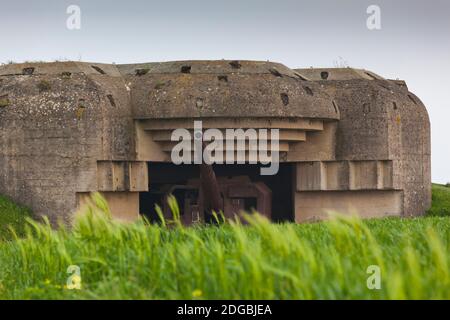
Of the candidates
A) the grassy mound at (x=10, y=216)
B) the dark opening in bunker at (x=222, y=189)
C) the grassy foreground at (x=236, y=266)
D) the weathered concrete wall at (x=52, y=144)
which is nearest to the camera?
the grassy foreground at (x=236, y=266)

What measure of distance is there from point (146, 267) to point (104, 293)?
42.3 inches

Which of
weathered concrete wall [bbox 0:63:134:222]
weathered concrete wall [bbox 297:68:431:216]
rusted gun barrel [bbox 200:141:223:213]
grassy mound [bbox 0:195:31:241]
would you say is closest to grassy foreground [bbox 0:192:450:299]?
grassy mound [bbox 0:195:31:241]

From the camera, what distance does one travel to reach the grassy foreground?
962 centimetres

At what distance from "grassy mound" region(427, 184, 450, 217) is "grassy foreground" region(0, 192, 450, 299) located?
18.3m

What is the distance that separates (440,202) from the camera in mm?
33969

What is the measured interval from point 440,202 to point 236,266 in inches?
955

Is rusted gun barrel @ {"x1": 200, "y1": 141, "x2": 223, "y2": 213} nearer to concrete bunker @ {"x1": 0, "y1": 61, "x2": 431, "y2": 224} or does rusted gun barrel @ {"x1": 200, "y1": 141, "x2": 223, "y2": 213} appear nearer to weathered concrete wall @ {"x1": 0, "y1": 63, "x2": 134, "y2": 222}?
concrete bunker @ {"x1": 0, "y1": 61, "x2": 431, "y2": 224}

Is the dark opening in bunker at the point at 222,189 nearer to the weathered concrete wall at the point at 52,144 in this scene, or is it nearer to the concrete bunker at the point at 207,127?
the concrete bunker at the point at 207,127

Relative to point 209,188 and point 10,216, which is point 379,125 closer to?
point 209,188

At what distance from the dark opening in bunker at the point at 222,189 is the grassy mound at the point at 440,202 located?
4.03 meters

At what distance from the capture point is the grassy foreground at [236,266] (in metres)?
9.62

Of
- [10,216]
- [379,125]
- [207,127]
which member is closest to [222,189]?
[207,127]

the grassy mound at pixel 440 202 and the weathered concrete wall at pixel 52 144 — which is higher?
the weathered concrete wall at pixel 52 144

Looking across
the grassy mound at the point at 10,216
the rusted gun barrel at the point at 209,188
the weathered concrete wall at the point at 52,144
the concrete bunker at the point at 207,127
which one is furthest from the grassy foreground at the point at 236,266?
the rusted gun barrel at the point at 209,188
